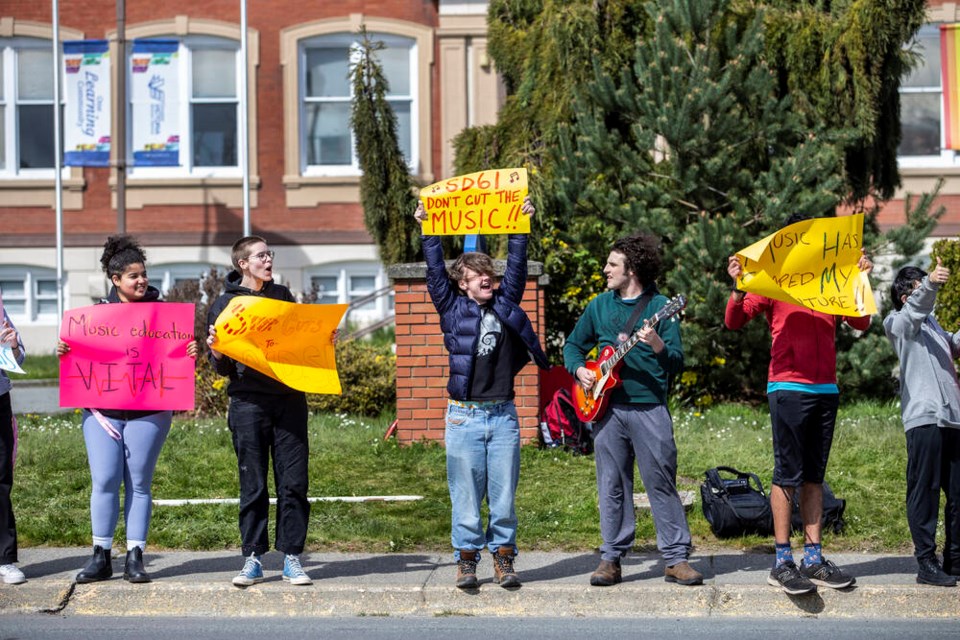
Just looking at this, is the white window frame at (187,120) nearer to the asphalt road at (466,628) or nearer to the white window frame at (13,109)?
the white window frame at (13,109)

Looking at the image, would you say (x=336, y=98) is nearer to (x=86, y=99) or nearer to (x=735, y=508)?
(x=86, y=99)

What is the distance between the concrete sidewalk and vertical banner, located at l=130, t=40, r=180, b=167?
12.8 m

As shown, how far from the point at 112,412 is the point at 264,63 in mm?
14075

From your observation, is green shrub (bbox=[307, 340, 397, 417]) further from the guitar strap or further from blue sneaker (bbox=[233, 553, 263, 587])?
the guitar strap

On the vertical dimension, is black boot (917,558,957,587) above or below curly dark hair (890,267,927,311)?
below

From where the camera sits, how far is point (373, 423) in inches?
470

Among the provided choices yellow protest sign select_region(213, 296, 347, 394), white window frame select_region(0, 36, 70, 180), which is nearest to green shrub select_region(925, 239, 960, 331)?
yellow protest sign select_region(213, 296, 347, 394)

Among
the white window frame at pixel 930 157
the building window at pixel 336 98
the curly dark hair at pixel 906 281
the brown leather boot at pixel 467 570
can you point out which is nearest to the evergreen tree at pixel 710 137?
the curly dark hair at pixel 906 281

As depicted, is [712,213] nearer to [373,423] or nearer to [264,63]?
[373,423]

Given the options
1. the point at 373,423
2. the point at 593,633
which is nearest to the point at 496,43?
the point at 373,423

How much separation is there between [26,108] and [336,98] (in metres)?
5.07

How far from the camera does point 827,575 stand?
6934 millimetres

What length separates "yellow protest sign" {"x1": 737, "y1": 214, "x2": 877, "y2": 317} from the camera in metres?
6.80

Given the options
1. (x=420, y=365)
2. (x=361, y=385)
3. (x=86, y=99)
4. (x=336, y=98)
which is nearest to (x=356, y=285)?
(x=336, y=98)
